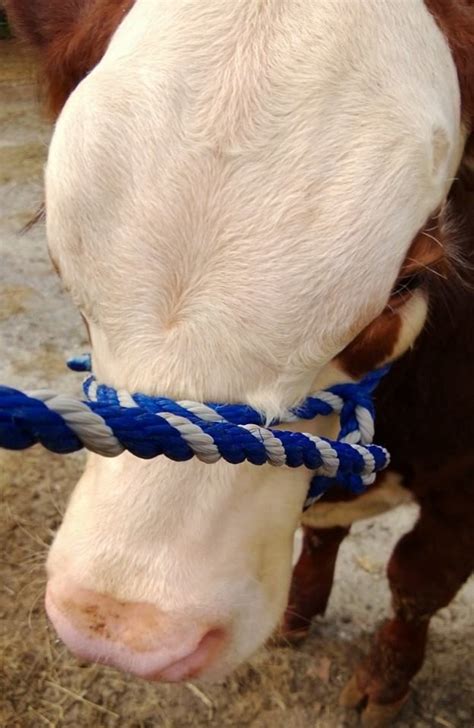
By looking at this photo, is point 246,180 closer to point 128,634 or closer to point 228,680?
point 128,634

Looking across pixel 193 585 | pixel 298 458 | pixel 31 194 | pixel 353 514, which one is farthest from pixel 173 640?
pixel 31 194

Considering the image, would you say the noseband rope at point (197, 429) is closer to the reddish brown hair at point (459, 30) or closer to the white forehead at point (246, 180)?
the white forehead at point (246, 180)

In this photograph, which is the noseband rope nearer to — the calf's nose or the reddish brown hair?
the calf's nose

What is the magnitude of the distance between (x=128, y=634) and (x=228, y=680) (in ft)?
4.15

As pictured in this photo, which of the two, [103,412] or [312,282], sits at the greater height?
[312,282]

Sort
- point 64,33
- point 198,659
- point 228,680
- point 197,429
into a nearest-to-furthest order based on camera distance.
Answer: point 197,429
point 198,659
point 64,33
point 228,680

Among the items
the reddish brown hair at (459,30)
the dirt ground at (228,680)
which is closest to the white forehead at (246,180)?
the reddish brown hair at (459,30)

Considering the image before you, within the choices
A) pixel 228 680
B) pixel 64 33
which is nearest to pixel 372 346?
pixel 64 33

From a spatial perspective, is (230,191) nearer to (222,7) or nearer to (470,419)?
(222,7)

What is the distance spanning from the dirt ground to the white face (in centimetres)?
102

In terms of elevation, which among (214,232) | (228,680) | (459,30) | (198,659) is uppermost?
(459,30)

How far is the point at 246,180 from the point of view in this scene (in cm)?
96

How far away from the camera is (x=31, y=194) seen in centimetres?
431

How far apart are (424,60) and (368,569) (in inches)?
69.3
